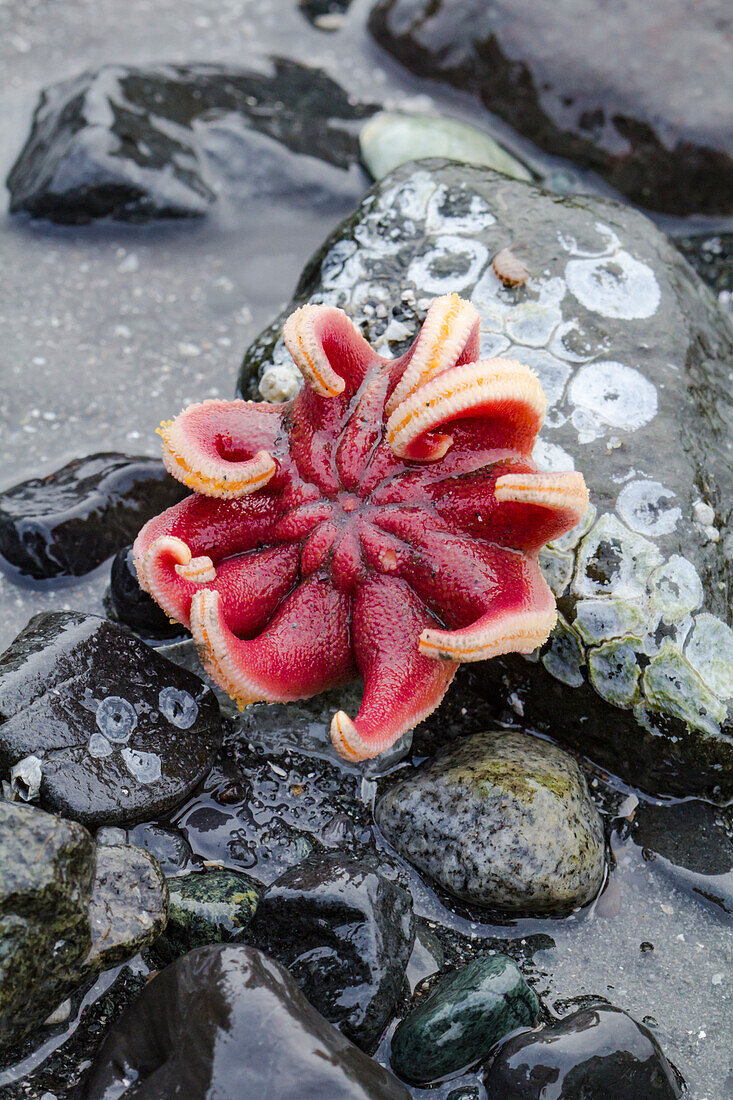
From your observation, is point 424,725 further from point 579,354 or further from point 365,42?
point 365,42

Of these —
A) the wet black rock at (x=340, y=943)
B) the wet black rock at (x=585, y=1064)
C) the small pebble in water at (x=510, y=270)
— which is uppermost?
the small pebble in water at (x=510, y=270)

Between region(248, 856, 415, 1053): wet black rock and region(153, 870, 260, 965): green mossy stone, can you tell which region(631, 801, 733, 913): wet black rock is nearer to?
region(248, 856, 415, 1053): wet black rock

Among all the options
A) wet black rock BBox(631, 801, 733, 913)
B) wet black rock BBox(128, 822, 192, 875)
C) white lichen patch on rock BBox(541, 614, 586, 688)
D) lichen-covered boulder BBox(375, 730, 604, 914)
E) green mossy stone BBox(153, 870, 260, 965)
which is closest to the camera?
green mossy stone BBox(153, 870, 260, 965)

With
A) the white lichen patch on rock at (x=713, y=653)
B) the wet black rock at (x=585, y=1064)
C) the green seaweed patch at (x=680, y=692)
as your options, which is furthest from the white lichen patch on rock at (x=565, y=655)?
the wet black rock at (x=585, y=1064)

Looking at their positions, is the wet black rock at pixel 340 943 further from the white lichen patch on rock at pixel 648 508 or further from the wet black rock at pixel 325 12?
the wet black rock at pixel 325 12

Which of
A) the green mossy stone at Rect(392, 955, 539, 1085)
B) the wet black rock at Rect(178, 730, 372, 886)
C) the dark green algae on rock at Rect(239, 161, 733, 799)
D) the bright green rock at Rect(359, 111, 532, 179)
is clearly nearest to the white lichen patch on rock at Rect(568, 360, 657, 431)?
the dark green algae on rock at Rect(239, 161, 733, 799)

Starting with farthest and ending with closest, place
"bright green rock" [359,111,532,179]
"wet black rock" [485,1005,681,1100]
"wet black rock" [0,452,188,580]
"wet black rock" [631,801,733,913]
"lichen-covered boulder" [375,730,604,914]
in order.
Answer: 1. "bright green rock" [359,111,532,179]
2. "wet black rock" [0,452,188,580]
3. "wet black rock" [631,801,733,913]
4. "lichen-covered boulder" [375,730,604,914]
5. "wet black rock" [485,1005,681,1100]

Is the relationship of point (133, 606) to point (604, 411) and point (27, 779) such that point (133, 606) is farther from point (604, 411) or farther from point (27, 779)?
point (604, 411)
